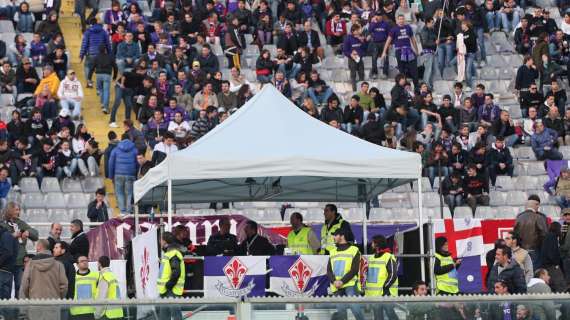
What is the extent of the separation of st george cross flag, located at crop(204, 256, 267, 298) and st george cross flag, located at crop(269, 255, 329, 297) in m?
0.15

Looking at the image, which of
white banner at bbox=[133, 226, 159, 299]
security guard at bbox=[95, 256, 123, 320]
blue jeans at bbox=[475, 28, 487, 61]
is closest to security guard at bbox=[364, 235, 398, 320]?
white banner at bbox=[133, 226, 159, 299]

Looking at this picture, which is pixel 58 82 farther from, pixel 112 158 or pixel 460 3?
pixel 460 3

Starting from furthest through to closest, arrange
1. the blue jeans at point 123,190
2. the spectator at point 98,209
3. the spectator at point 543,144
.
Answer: the spectator at point 543,144 < the blue jeans at point 123,190 < the spectator at point 98,209

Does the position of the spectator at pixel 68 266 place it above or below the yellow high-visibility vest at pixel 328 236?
below

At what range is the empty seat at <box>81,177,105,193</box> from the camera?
29.5 meters

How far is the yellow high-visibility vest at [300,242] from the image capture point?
21531 mm

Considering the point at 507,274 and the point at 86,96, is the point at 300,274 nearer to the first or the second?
the point at 507,274

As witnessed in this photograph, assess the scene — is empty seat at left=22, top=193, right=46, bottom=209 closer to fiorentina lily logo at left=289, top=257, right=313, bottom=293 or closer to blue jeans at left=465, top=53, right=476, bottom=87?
blue jeans at left=465, top=53, right=476, bottom=87

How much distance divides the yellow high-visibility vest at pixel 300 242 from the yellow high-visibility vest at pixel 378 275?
1.89 metres

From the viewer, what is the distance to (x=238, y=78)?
32.5m

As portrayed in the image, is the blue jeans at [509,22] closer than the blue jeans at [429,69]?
No

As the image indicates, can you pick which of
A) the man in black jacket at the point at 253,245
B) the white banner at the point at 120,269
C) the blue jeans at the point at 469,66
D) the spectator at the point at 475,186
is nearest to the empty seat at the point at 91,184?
the spectator at the point at 475,186

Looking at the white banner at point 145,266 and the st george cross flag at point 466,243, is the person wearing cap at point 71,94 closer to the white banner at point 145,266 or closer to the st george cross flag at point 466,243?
the st george cross flag at point 466,243

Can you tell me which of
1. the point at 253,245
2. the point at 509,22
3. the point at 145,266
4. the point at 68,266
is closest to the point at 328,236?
the point at 253,245
